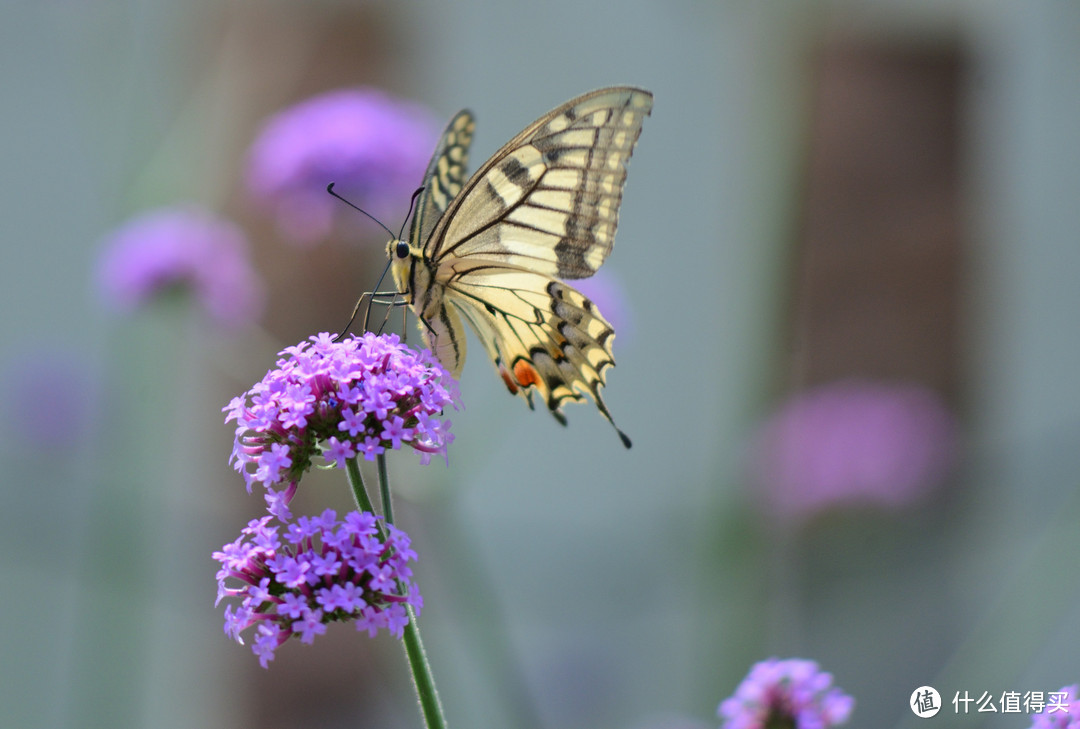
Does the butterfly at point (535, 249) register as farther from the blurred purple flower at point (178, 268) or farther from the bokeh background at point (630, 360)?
the bokeh background at point (630, 360)

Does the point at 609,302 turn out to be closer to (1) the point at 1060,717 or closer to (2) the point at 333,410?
(2) the point at 333,410

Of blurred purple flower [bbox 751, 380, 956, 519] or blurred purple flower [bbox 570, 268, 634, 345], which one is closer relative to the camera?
blurred purple flower [bbox 570, 268, 634, 345]

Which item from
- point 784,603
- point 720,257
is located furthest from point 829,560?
point 720,257

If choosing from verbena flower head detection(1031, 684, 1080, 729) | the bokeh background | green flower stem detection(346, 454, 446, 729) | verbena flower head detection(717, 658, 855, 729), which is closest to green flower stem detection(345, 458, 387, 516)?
green flower stem detection(346, 454, 446, 729)

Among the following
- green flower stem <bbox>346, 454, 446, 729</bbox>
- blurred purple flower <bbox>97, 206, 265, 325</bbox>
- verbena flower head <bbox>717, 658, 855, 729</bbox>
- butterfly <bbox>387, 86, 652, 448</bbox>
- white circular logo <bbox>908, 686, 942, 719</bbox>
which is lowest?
white circular logo <bbox>908, 686, 942, 719</bbox>

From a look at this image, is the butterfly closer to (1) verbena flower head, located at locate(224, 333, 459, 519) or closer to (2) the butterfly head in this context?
(2) the butterfly head

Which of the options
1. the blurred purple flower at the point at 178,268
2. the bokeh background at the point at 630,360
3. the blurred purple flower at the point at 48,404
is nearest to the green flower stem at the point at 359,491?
the blurred purple flower at the point at 178,268
